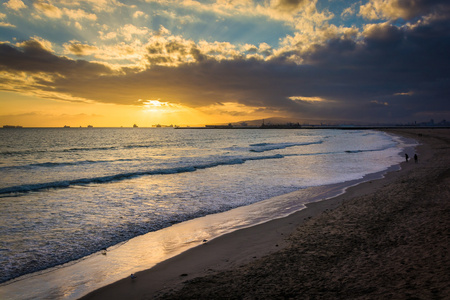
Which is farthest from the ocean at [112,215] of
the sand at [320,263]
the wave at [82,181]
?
the sand at [320,263]

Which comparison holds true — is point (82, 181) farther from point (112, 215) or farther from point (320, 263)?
point (320, 263)

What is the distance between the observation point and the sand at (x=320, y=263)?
4.52 meters

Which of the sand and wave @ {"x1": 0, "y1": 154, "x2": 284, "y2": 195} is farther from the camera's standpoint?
wave @ {"x1": 0, "y1": 154, "x2": 284, "y2": 195}

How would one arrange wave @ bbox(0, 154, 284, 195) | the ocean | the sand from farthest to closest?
wave @ bbox(0, 154, 284, 195)
the ocean
the sand

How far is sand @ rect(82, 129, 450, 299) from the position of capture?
14.8 ft

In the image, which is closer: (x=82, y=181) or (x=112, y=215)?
(x=112, y=215)

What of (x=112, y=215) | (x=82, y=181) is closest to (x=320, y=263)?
(x=112, y=215)

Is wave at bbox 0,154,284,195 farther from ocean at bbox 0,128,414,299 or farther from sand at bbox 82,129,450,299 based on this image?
sand at bbox 82,129,450,299

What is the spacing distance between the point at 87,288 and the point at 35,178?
794 inches

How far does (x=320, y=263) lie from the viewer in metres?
5.63

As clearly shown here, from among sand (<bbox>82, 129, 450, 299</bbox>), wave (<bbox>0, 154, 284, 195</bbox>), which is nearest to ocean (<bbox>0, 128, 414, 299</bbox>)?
wave (<bbox>0, 154, 284, 195</bbox>)

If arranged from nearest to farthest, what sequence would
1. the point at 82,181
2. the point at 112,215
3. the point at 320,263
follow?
1. the point at 320,263
2. the point at 112,215
3. the point at 82,181

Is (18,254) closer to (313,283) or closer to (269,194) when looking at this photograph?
(313,283)

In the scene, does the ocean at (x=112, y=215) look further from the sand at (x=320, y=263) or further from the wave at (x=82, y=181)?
the sand at (x=320, y=263)
